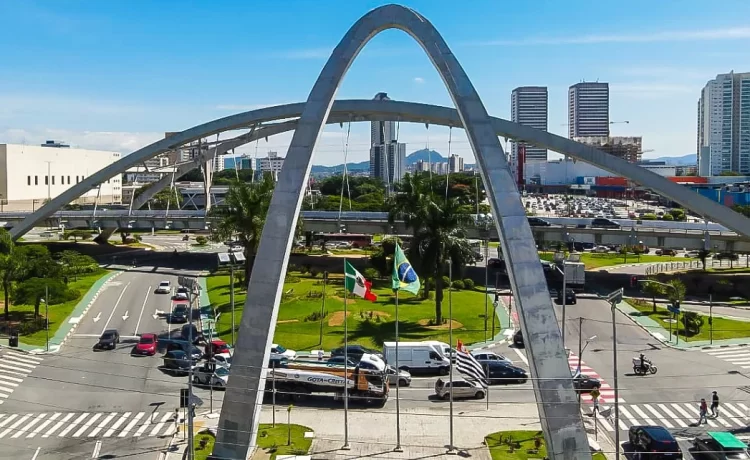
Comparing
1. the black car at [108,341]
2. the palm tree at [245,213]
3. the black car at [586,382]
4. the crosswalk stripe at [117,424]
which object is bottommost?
the crosswalk stripe at [117,424]

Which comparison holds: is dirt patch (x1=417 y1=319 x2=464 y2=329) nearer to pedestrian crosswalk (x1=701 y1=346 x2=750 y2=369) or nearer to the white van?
the white van

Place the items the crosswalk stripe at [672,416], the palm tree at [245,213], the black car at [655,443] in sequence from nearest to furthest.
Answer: the black car at [655,443] → the crosswalk stripe at [672,416] → the palm tree at [245,213]

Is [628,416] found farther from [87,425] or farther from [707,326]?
[87,425]

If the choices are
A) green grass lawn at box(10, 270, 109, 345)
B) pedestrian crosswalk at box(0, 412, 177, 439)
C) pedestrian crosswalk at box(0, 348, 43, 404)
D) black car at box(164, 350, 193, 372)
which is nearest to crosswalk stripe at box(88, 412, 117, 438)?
pedestrian crosswalk at box(0, 412, 177, 439)

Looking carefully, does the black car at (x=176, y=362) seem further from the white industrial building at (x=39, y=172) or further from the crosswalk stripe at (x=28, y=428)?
the white industrial building at (x=39, y=172)

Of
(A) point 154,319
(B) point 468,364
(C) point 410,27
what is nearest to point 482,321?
(B) point 468,364

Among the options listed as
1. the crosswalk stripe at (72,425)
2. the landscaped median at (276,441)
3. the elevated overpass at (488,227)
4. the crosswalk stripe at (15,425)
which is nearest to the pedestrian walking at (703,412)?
the landscaped median at (276,441)
